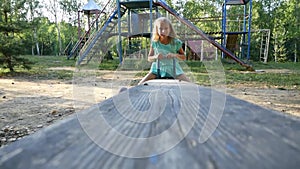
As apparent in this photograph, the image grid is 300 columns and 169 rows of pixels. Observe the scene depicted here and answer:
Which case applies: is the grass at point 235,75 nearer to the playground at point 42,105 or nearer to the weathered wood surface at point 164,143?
the playground at point 42,105

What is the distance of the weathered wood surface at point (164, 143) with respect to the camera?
1.84 feet

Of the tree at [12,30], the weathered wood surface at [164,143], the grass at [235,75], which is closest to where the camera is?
the weathered wood surface at [164,143]

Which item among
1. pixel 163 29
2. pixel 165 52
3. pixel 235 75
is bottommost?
pixel 235 75

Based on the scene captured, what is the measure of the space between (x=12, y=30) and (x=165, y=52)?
6.42 m

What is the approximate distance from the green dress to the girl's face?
111 millimetres

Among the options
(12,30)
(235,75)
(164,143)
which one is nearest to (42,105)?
(164,143)

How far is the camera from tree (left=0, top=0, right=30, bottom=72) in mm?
6718

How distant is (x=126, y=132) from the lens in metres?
0.79

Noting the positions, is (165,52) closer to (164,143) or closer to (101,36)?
(164,143)

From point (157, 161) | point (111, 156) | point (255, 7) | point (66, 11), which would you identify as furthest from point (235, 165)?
point (66, 11)

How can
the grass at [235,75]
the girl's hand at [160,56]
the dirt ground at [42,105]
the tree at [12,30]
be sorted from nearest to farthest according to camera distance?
the dirt ground at [42,105] < the girl's hand at [160,56] < the grass at [235,75] < the tree at [12,30]

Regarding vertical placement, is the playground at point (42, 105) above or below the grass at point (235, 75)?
below

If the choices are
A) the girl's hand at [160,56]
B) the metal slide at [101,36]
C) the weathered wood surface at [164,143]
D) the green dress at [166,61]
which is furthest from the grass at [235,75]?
the weathered wood surface at [164,143]

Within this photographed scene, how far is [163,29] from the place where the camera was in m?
2.70
